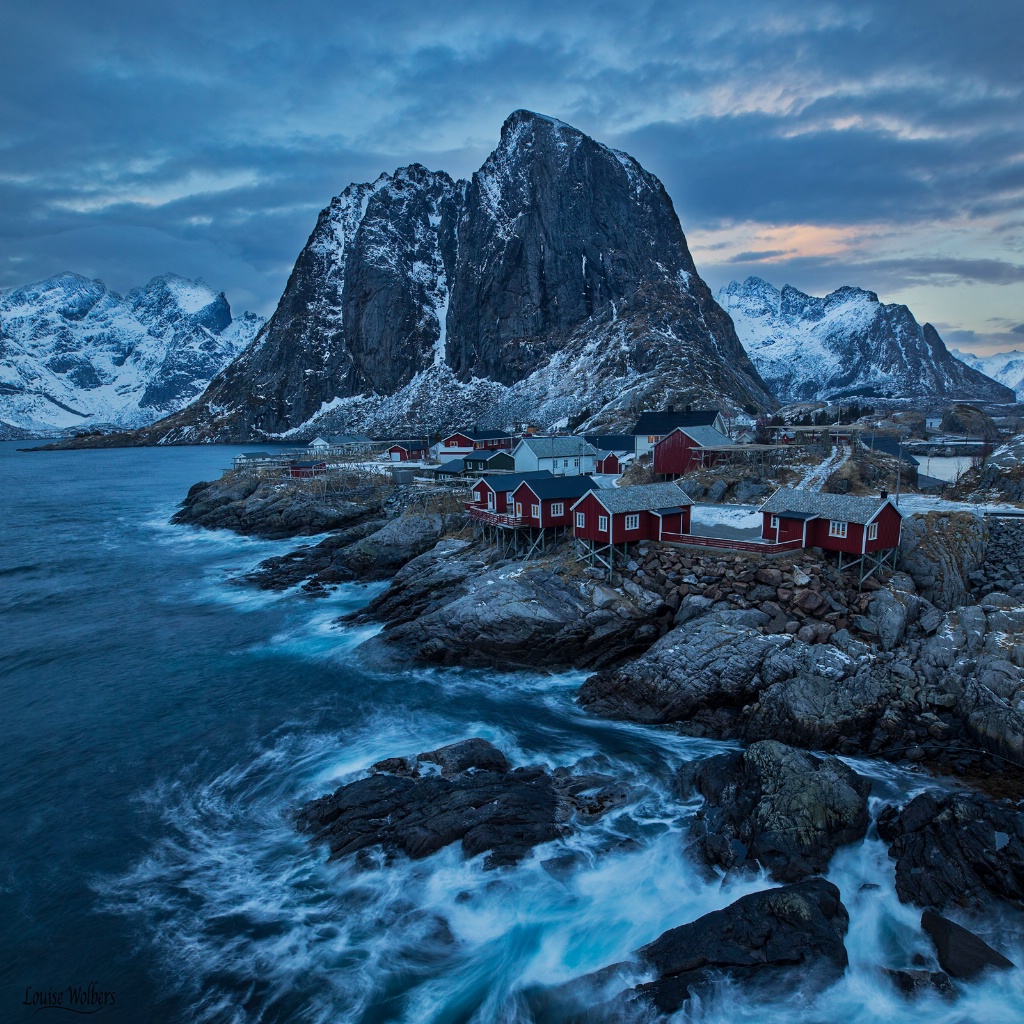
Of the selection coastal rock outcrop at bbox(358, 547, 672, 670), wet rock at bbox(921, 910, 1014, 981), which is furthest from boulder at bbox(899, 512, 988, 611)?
wet rock at bbox(921, 910, 1014, 981)

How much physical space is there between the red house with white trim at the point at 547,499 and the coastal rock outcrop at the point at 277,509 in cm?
2937

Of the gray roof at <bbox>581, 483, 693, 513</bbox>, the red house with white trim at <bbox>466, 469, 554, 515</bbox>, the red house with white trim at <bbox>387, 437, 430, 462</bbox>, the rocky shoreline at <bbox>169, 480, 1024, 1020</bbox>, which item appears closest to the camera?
the rocky shoreline at <bbox>169, 480, 1024, 1020</bbox>

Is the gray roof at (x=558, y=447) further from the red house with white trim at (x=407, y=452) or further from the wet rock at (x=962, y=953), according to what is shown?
the wet rock at (x=962, y=953)

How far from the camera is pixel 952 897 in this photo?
53.8 feet

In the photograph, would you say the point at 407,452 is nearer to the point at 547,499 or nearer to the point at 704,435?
the point at 704,435

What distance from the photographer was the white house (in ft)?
226

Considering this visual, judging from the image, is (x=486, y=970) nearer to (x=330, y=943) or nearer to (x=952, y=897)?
(x=330, y=943)

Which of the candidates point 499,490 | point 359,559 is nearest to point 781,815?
point 499,490

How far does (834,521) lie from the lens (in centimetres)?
3328

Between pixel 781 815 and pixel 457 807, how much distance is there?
9.84 m

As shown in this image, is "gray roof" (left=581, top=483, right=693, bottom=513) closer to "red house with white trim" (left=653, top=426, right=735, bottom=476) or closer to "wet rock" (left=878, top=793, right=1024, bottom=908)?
"red house with white trim" (left=653, top=426, right=735, bottom=476)

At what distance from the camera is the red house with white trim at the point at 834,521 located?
3234 cm

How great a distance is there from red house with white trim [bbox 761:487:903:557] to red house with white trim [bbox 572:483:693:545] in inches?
196

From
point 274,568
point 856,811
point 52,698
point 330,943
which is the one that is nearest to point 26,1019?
point 330,943
